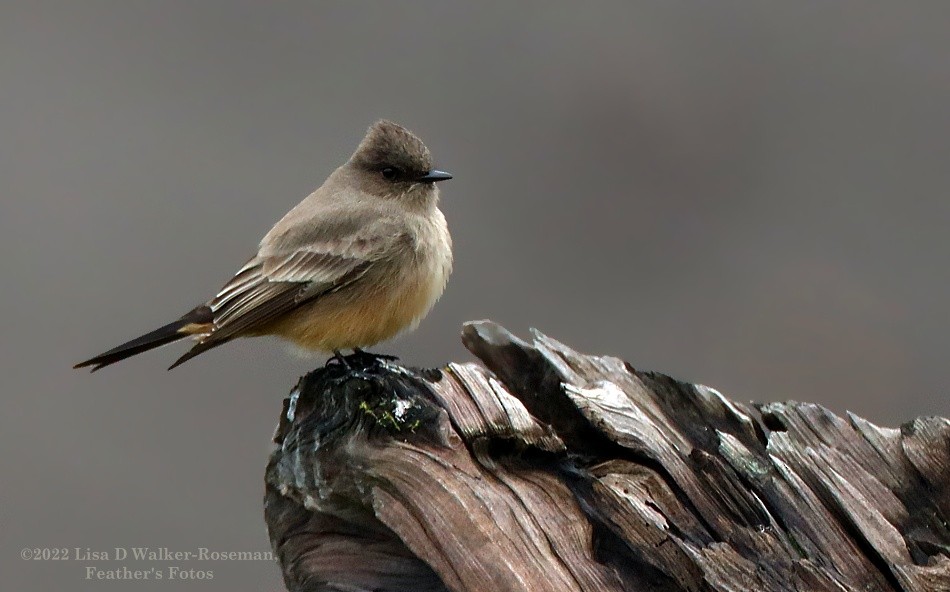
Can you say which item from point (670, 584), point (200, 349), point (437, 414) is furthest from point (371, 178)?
point (670, 584)

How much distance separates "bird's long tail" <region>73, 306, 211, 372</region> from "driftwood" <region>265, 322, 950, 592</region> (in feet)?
2.73

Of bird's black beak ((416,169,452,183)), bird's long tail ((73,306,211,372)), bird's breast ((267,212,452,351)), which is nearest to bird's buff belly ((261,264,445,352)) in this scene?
bird's breast ((267,212,452,351))

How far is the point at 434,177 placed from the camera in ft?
14.4

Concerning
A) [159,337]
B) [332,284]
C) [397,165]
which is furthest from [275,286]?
[397,165]

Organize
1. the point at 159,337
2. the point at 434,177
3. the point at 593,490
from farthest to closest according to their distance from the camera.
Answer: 1. the point at 434,177
2. the point at 159,337
3. the point at 593,490

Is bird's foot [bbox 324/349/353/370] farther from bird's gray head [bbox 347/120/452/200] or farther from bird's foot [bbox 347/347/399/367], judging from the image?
bird's gray head [bbox 347/120/452/200]

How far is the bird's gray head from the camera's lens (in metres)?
4.39

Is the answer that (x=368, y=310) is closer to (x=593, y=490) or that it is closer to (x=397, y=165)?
(x=397, y=165)

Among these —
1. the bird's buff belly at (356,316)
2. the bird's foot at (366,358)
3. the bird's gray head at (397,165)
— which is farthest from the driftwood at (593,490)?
the bird's gray head at (397,165)

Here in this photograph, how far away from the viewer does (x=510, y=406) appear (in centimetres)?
294

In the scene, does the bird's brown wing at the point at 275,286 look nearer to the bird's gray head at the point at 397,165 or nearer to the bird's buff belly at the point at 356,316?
the bird's buff belly at the point at 356,316

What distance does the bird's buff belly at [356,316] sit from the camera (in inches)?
154

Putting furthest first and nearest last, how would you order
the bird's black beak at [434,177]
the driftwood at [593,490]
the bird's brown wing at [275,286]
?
the bird's black beak at [434,177] < the bird's brown wing at [275,286] < the driftwood at [593,490]

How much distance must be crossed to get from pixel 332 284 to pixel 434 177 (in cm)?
73
